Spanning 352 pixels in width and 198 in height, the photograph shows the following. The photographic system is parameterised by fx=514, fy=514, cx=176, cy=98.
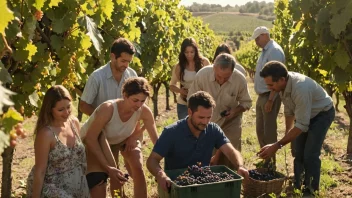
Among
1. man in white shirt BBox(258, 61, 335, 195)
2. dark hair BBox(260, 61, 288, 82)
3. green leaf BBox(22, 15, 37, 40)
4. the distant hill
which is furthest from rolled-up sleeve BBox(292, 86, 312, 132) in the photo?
the distant hill

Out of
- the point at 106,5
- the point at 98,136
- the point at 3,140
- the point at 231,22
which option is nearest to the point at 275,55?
the point at 106,5

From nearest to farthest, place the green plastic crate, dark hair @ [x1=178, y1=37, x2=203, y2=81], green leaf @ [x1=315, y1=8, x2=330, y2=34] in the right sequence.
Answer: the green plastic crate, green leaf @ [x1=315, y1=8, x2=330, y2=34], dark hair @ [x1=178, y1=37, x2=203, y2=81]

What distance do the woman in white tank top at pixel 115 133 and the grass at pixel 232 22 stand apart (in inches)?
3087

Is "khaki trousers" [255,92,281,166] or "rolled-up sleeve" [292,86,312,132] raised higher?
"rolled-up sleeve" [292,86,312,132]

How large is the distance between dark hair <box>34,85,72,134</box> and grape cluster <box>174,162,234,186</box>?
3.49ft

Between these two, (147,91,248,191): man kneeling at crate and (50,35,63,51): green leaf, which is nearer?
(147,91,248,191): man kneeling at crate

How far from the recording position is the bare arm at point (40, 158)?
12.6 ft

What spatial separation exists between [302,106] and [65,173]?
8.06 ft

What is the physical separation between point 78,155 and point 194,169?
104 centimetres

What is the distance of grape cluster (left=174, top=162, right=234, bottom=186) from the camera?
357 centimetres

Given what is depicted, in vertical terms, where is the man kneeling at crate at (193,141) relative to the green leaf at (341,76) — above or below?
below

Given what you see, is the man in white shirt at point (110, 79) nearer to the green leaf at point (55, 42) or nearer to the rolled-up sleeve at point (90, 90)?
the rolled-up sleeve at point (90, 90)

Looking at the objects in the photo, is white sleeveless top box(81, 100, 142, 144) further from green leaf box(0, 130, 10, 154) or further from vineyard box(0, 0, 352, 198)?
green leaf box(0, 130, 10, 154)

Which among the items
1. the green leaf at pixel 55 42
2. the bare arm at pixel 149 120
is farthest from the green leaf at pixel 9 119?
the green leaf at pixel 55 42
